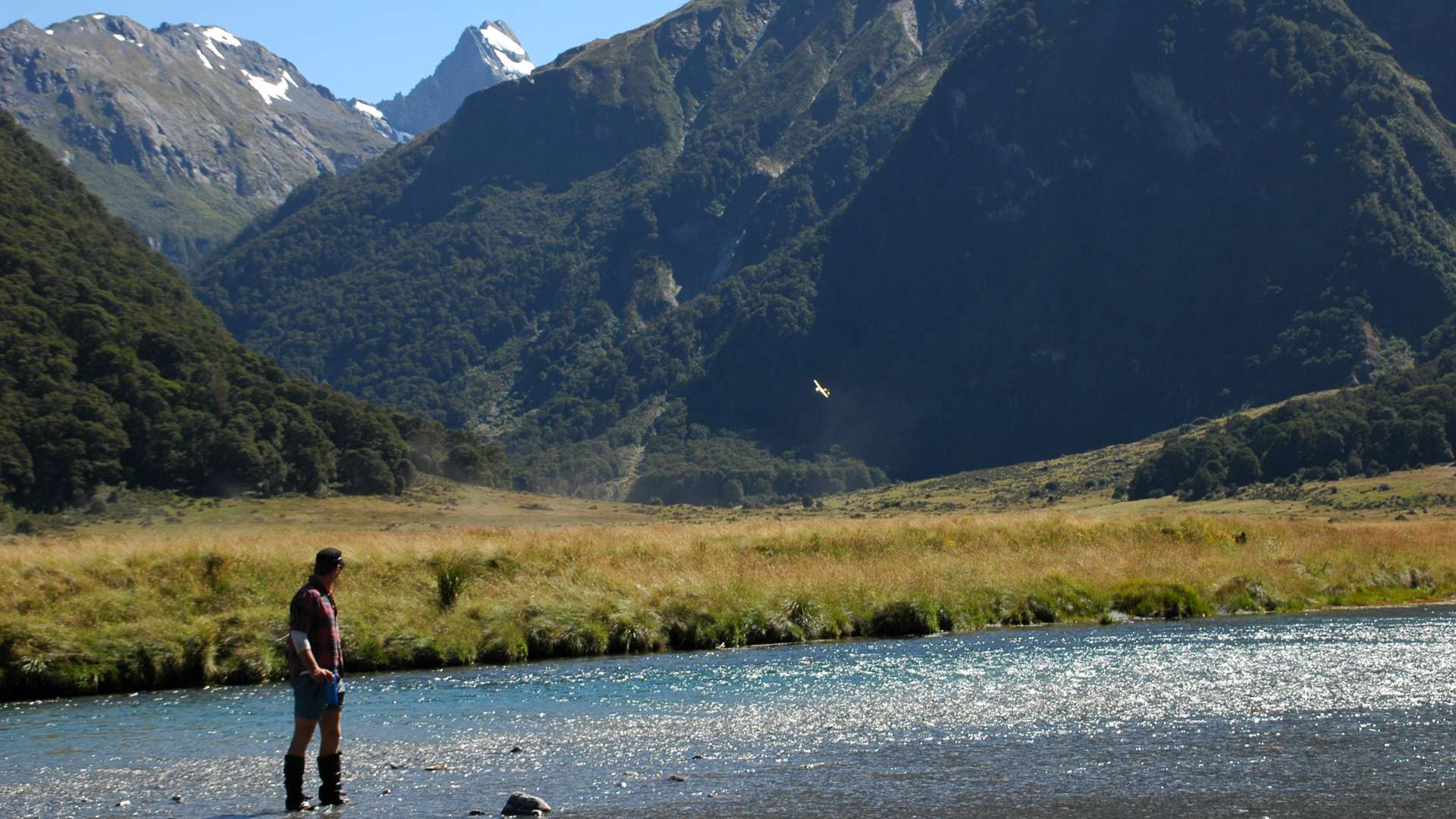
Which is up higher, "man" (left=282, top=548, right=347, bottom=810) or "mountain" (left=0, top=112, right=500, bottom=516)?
"mountain" (left=0, top=112, right=500, bottom=516)

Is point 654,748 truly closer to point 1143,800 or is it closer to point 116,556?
point 1143,800

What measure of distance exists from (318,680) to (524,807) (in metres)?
2.86

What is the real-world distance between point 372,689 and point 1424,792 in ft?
60.9

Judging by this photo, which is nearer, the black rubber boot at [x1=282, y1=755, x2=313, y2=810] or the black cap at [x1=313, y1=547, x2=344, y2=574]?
the black rubber boot at [x1=282, y1=755, x2=313, y2=810]

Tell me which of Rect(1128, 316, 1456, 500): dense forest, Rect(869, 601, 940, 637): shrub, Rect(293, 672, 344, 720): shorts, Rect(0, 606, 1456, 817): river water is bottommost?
Rect(0, 606, 1456, 817): river water

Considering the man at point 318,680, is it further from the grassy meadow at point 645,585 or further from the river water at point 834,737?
the grassy meadow at point 645,585

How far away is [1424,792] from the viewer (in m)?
18.3

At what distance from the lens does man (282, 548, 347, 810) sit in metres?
18.5

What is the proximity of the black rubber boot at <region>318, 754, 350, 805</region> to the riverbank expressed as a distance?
12.8 metres

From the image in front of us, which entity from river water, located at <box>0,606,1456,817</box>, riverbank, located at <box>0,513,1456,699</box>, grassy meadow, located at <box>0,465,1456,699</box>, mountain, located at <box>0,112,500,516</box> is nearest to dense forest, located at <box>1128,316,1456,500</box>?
mountain, located at <box>0,112,500,516</box>

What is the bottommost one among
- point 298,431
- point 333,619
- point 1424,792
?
point 1424,792

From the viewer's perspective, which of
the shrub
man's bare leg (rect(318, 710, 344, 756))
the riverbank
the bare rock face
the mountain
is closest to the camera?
the bare rock face

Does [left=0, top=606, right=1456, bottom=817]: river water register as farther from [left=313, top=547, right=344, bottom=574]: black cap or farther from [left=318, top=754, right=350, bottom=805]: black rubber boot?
[left=313, top=547, right=344, bottom=574]: black cap

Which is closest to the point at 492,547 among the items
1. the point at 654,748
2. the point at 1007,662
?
the point at 1007,662
